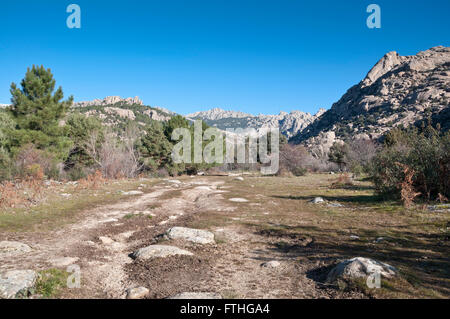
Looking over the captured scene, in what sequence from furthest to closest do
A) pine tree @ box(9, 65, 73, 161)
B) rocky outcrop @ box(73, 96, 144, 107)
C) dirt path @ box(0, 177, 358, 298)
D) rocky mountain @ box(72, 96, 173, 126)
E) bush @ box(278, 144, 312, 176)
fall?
rocky outcrop @ box(73, 96, 144, 107) → rocky mountain @ box(72, 96, 173, 126) → bush @ box(278, 144, 312, 176) → pine tree @ box(9, 65, 73, 161) → dirt path @ box(0, 177, 358, 298)

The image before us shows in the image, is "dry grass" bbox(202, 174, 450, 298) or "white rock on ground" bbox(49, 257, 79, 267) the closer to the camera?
"dry grass" bbox(202, 174, 450, 298)

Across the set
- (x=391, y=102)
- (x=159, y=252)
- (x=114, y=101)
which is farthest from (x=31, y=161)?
(x=114, y=101)

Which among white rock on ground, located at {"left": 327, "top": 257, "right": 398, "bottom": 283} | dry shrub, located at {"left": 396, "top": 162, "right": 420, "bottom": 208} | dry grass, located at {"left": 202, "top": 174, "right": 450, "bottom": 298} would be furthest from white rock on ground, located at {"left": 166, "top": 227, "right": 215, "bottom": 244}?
dry shrub, located at {"left": 396, "top": 162, "right": 420, "bottom": 208}

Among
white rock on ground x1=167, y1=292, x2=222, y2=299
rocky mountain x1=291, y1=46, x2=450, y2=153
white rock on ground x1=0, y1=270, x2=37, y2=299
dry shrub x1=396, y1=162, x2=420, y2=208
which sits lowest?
white rock on ground x1=167, y1=292, x2=222, y2=299

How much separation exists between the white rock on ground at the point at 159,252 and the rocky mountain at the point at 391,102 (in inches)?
3019

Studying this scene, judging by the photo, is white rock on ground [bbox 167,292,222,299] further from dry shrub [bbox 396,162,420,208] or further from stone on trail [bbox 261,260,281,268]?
dry shrub [bbox 396,162,420,208]

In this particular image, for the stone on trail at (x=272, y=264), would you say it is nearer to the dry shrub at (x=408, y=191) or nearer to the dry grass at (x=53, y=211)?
the dry grass at (x=53, y=211)

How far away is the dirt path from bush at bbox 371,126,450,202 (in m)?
9.26

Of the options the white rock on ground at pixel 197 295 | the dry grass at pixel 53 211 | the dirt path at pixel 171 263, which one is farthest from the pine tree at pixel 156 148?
the white rock on ground at pixel 197 295

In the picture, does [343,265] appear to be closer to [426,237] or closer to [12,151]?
[426,237]

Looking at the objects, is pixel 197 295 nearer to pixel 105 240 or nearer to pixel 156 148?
pixel 105 240

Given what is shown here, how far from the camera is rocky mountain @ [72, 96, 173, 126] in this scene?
12888cm

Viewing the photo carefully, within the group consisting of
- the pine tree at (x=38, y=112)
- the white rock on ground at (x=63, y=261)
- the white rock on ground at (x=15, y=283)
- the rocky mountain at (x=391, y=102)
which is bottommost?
the white rock on ground at (x=63, y=261)

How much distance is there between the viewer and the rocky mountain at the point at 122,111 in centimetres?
12888
